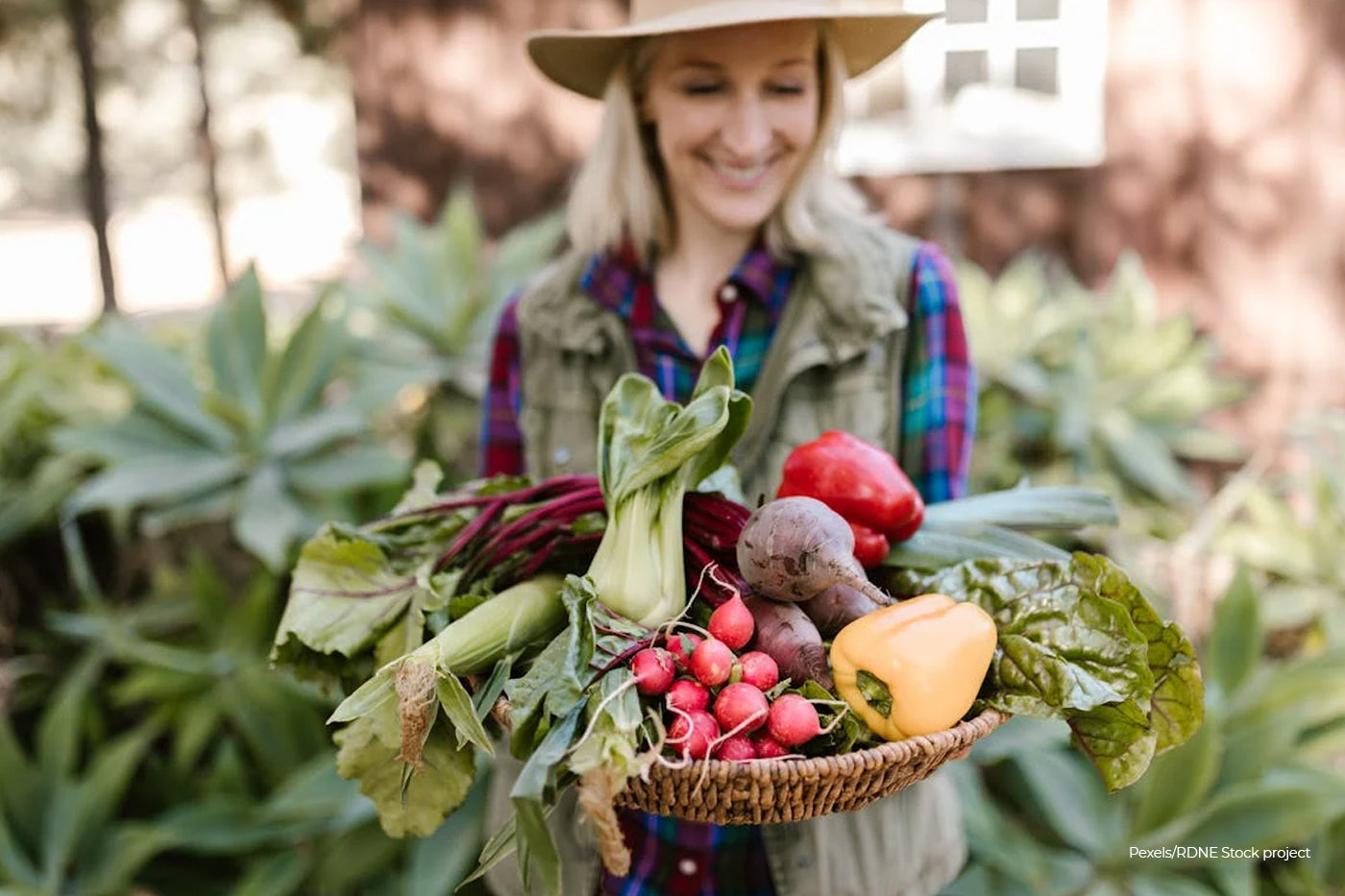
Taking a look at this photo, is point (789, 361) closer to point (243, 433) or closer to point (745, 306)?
point (745, 306)

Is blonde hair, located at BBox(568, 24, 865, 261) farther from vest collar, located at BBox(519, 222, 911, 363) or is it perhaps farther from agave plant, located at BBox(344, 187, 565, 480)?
agave plant, located at BBox(344, 187, 565, 480)

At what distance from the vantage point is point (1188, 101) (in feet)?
14.4

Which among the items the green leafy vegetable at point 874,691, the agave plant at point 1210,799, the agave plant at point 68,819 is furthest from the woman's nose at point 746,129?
the agave plant at point 68,819

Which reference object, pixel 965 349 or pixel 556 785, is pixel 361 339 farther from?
pixel 556 785

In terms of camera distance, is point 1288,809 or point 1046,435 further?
point 1046,435

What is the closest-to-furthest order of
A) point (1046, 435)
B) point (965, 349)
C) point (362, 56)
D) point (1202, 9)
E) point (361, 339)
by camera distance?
point (965, 349) < point (361, 339) < point (1046, 435) < point (1202, 9) < point (362, 56)

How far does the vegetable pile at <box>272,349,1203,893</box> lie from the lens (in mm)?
1128

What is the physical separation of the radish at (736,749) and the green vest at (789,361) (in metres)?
0.67

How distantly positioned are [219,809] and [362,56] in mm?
3076

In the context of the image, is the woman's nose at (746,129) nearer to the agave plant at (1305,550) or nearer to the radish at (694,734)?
the radish at (694,734)

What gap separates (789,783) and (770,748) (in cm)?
5

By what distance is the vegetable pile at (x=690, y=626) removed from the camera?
113 cm

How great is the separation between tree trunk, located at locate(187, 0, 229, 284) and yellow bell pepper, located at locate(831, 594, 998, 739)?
3124mm

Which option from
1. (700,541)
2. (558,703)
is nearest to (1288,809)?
(700,541)
